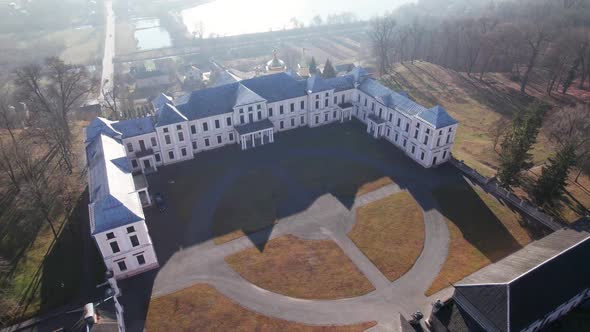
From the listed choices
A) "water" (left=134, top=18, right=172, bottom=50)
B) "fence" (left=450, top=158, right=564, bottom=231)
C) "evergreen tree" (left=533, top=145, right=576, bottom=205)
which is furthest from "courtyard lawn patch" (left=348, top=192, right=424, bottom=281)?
"water" (left=134, top=18, right=172, bottom=50)

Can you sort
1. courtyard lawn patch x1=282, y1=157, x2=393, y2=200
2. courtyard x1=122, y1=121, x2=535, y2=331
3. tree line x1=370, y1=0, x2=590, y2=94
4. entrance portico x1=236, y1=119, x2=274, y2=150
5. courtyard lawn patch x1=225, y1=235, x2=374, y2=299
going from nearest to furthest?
courtyard x1=122, y1=121, x2=535, y2=331 < courtyard lawn patch x1=225, y1=235, x2=374, y2=299 < courtyard lawn patch x1=282, y1=157, x2=393, y2=200 < entrance portico x1=236, y1=119, x2=274, y2=150 < tree line x1=370, y1=0, x2=590, y2=94

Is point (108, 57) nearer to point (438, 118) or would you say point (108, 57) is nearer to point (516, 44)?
point (438, 118)

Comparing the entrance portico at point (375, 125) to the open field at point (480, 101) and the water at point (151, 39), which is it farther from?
the water at point (151, 39)

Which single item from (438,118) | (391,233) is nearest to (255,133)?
(391,233)

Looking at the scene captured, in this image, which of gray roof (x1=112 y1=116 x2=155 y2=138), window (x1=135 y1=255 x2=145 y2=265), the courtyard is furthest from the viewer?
gray roof (x1=112 y1=116 x2=155 y2=138)

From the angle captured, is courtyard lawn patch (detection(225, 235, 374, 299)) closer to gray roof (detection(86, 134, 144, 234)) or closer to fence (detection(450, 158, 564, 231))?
gray roof (detection(86, 134, 144, 234))

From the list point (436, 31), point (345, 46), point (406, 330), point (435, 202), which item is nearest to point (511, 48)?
point (436, 31)
